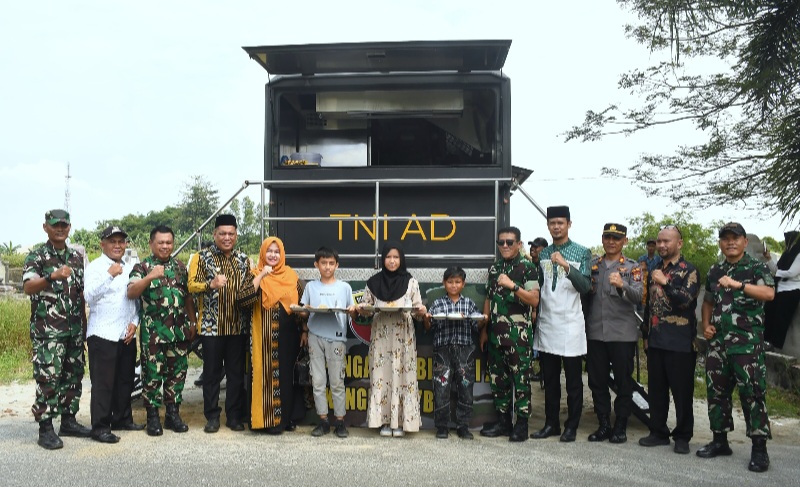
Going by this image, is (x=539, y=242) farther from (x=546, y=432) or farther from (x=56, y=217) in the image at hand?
(x=56, y=217)

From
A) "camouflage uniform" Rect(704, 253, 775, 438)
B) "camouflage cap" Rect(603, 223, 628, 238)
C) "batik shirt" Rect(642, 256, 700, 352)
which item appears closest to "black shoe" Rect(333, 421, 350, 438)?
"batik shirt" Rect(642, 256, 700, 352)

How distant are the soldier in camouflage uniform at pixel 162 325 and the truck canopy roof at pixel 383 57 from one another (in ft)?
6.81

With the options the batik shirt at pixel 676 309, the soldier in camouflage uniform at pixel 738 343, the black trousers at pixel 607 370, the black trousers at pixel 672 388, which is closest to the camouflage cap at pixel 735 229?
the soldier in camouflage uniform at pixel 738 343

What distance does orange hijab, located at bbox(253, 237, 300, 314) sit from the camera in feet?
19.1

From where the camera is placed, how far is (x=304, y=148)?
7.17 m

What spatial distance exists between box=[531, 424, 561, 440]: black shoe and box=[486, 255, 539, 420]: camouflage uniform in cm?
25

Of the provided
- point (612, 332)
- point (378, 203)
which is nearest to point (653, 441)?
point (612, 332)

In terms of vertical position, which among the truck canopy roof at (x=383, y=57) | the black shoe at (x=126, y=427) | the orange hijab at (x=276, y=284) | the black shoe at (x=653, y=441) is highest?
the truck canopy roof at (x=383, y=57)

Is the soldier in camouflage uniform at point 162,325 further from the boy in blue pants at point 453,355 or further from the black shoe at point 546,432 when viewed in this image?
the black shoe at point 546,432

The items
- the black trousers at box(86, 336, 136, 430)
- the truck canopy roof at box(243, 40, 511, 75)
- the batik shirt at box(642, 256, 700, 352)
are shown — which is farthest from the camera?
the truck canopy roof at box(243, 40, 511, 75)

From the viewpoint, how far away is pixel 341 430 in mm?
5914

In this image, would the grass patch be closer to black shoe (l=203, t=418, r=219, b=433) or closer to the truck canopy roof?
black shoe (l=203, t=418, r=219, b=433)

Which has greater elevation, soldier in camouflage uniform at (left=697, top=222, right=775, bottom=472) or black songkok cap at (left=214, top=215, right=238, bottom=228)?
black songkok cap at (left=214, top=215, right=238, bottom=228)

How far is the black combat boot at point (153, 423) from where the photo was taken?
5.84 meters
